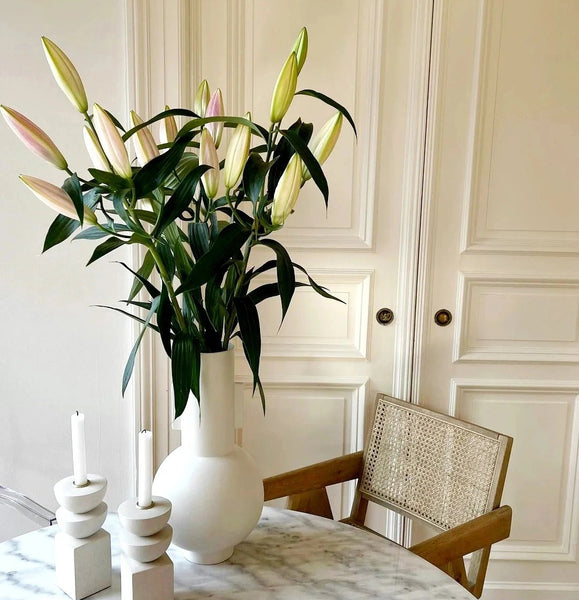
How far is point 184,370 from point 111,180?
30 cm

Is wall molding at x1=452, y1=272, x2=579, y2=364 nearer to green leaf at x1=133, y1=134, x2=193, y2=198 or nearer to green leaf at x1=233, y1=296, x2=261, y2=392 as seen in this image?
green leaf at x1=233, y1=296, x2=261, y2=392

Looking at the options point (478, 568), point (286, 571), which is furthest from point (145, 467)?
point (478, 568)

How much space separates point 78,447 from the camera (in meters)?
0.96

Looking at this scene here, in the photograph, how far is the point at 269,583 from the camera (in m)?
1.03

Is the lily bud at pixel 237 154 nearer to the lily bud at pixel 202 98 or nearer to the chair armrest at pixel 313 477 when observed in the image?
the lily bud at pixel 202 98

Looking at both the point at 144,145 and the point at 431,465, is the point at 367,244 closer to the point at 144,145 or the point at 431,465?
the point at 431,465

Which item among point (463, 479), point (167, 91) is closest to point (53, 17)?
point (167, 91)

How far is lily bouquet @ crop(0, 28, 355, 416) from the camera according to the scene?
844 mm

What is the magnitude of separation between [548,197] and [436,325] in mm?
445

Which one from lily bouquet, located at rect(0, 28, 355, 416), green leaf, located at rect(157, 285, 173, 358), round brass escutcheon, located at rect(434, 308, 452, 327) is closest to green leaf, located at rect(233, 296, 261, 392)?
lily bouquet, located at rect(0, 28, 355, 416)

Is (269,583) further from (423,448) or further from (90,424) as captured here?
(90,424)

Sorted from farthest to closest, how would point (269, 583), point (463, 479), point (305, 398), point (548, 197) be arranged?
point (305, 398)
point (548, 197)
point (463, 479)
point (269, 583)

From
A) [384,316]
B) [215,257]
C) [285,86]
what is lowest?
[384,316]

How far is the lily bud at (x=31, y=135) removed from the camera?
2.72 ft
